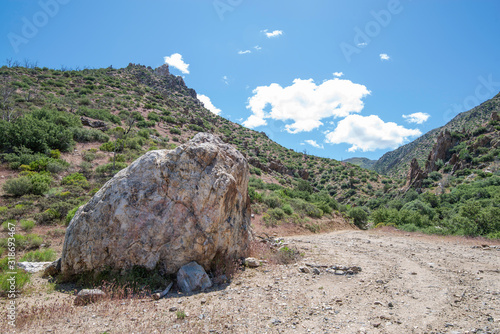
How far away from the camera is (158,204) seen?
5.80m

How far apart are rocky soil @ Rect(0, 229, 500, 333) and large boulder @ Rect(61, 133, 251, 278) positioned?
824 millimetres

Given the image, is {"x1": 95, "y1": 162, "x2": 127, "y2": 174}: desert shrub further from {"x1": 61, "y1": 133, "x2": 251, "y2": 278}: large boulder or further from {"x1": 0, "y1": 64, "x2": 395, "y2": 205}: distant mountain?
{"x1": 61, "y1": 133, "x2": 251, "y2": 278}: large boulder

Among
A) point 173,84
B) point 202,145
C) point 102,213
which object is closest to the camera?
point 102,213

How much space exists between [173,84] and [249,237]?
78111 millimetres

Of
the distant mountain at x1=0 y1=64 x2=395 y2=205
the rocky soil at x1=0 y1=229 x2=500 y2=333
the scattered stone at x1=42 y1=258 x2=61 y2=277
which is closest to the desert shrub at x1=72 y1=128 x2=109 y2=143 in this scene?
the distant mountain at x1=0 y1=64 x2=395 y2=205

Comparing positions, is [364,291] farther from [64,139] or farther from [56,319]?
[64,139]

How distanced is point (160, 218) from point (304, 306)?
3707mm

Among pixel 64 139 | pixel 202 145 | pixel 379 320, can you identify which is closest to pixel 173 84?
pixel 64 139

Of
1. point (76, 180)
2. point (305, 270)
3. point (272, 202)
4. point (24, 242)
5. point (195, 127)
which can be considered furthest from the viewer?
point (195, 127)

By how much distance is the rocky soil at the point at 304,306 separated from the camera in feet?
12.2

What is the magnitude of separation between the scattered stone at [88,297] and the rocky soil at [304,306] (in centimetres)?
19

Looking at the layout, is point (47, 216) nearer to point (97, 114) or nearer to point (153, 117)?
point (97, 114)

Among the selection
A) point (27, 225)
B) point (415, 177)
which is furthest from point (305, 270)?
point (415, 177)

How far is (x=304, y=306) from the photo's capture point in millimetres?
4547
